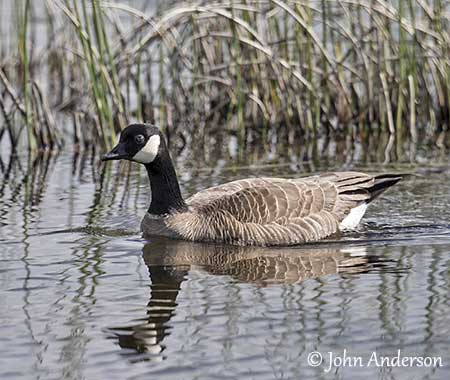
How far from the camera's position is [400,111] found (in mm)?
14422

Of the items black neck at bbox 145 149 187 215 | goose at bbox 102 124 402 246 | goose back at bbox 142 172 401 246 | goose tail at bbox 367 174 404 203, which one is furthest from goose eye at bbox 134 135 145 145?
goose tail at bbox 367 174 404 203

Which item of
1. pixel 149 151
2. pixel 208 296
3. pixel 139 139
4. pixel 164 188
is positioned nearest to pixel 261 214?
pixel 164 188

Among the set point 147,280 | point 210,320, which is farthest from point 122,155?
point 210,320

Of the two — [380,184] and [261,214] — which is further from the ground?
[380,184]

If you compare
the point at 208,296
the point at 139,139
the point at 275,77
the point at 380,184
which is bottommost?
the point at 208,296

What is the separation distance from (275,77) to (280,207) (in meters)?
4.54

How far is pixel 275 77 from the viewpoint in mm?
14367

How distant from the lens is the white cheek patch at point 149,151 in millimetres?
10156

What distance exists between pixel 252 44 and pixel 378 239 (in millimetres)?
4458

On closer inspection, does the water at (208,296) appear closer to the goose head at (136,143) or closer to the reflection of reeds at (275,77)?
the goose head at (136,143)

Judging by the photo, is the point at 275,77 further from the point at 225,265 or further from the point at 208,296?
the point at 208,296

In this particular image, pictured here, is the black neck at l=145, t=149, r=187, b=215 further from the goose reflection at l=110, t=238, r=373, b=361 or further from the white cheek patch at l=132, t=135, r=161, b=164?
the goose reflection at l=110, t=238, r=373, b=361

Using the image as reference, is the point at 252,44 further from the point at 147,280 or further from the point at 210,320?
the point at 210,320

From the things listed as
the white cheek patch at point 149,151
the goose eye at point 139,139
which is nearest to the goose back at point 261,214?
the white cheek patch at point 149,151
